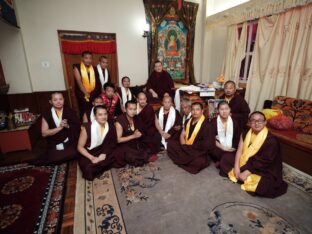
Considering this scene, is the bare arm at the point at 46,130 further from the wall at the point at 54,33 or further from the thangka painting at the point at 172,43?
the thangka painting at the point at 172,43

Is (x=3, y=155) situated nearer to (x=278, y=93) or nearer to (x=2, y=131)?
(x=2, y=131)

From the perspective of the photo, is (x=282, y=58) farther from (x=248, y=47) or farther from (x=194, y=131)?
(x=194, y=131)

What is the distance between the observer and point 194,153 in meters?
2.44

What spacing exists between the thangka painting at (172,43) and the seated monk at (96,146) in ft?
11.4

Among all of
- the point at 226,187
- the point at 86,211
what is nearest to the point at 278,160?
the point at 226,187

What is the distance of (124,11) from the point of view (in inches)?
181

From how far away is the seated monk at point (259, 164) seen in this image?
186cm

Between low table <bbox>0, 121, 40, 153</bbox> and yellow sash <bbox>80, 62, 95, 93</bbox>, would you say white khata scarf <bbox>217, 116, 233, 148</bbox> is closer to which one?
yellow sash <bbox>80, 62, 95, 93</bbox>

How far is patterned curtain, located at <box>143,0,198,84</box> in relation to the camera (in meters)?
4.82

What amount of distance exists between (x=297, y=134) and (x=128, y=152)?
2.48 metres

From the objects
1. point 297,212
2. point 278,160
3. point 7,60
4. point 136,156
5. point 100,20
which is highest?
point 100,20

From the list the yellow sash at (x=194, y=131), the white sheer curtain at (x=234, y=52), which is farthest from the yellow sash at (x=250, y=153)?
the white sheer curtain at (x=234, y=52)

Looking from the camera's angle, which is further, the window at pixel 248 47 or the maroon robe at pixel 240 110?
the window at pixel 248 47

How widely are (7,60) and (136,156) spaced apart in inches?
142
